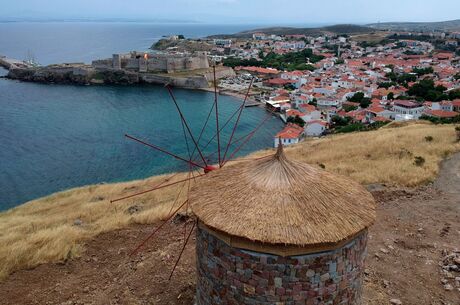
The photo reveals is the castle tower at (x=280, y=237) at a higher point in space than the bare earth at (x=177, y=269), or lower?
higher

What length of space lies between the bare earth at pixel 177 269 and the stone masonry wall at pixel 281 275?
76.5 inches

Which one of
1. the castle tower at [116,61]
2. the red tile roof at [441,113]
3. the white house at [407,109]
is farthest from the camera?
the castle tower at [116,61]

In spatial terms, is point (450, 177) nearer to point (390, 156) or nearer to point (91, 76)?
point (390, 156)

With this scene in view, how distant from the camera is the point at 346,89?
52.8 metres

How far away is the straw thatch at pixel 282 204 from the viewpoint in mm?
4125

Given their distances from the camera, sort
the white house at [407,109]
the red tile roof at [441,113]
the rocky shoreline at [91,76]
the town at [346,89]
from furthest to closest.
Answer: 1. the rocky shoreline at [91,76]
2. the town at [346,89]
3. the white house at [407,109]
4. the red tile roof at [441,113]

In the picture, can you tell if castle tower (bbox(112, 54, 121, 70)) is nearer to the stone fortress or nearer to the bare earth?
the stone fortress

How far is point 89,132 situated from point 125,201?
89.6 feet

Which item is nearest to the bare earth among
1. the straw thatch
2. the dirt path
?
the dirt path

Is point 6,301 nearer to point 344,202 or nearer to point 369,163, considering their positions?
point 344,202

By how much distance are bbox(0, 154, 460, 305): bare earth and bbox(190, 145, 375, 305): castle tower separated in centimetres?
197

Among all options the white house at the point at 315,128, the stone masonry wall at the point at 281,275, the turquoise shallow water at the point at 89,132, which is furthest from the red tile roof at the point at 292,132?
the stone masonry wall at the point at 281,275

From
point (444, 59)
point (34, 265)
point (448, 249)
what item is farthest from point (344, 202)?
point (444, 59)

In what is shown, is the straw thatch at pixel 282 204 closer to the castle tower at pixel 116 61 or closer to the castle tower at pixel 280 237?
the castle tower at pixel 280 237
